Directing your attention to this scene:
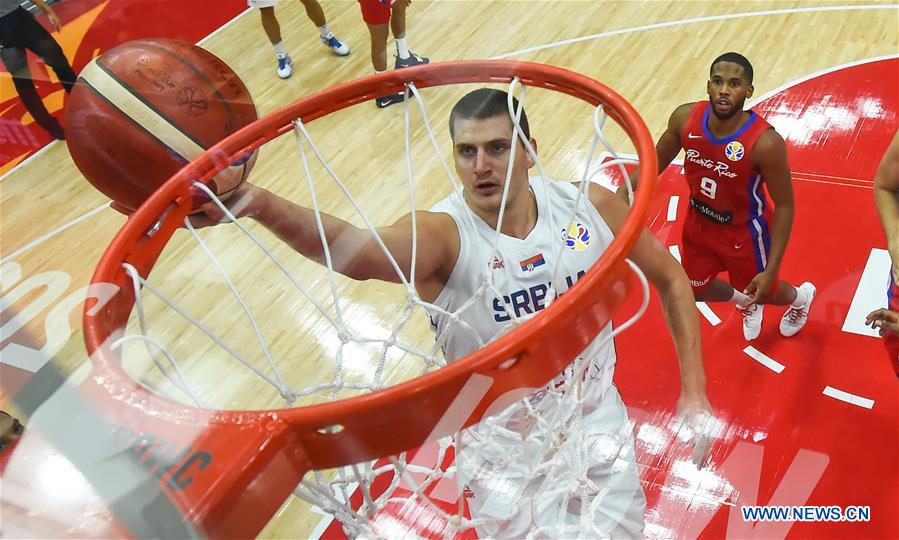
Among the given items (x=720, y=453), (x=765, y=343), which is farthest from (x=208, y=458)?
(x=765, y=343)

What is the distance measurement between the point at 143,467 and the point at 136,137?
29.0 inches

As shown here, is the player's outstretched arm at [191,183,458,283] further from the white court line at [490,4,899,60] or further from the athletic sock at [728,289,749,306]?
the white court line at [490,4,899,60]

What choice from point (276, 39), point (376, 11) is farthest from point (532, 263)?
point (276, 39)

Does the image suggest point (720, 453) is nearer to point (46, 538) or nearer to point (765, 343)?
point (765, 343)

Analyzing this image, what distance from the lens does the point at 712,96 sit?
8.08 ft

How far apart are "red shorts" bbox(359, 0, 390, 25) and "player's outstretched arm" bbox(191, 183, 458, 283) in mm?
2708

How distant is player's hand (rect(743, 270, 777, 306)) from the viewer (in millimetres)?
2527

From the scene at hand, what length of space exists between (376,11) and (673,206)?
6.55ft

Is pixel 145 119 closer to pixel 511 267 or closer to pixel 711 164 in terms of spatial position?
pixel 511 267

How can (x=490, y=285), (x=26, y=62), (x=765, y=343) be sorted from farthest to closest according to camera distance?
(x=26, y=62) → (x=765, y=343) → (x=490, y=285)

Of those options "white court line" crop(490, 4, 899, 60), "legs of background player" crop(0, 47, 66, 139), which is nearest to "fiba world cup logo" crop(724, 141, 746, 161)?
"white court line" crop(490, 4, 899, 60)

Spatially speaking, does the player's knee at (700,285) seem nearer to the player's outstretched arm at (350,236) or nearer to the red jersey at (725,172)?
the red jersey at (725,172)

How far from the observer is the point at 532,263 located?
5.89ft

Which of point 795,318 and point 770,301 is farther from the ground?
point 770,301
